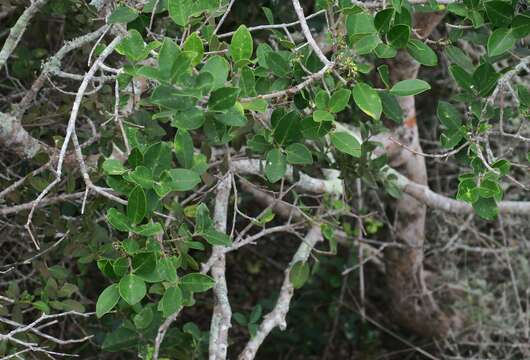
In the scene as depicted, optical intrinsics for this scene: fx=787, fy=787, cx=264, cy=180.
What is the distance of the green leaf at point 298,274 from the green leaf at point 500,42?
101 centimetres

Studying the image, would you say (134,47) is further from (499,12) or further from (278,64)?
(499,12)

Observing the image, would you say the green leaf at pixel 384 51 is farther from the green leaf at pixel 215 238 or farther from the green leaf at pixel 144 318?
the green leaf at pixel 144 318

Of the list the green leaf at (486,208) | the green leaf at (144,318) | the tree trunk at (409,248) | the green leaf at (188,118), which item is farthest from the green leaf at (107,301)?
the tree trunk at (409,248)

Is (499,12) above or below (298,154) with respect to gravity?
above

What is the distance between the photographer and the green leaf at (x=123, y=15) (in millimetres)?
1514

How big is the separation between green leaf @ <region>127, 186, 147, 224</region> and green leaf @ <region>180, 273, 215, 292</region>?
23cm

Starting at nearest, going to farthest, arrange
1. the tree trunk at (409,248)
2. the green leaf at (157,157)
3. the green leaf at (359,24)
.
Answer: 1. the green leaf at (157,157)
2. the green leaf at (359,24)
3. the tree trunk at (409,248)

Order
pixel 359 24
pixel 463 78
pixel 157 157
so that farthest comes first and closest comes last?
pixel 463 78, pixel 359 24, pixel 157 157

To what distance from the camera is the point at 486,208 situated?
1590 mm

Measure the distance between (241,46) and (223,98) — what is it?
186 mm

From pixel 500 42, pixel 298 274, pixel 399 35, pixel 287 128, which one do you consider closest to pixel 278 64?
pixel 287 128

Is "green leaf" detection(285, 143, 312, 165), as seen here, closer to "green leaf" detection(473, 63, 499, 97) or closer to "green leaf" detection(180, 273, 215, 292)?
"green leaf" detection(180, 273, 215, 292)

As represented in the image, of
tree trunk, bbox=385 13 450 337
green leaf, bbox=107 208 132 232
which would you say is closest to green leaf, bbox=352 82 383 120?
green leaf, bbox=107 208 132 232

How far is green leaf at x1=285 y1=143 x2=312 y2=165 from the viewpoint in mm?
1556
